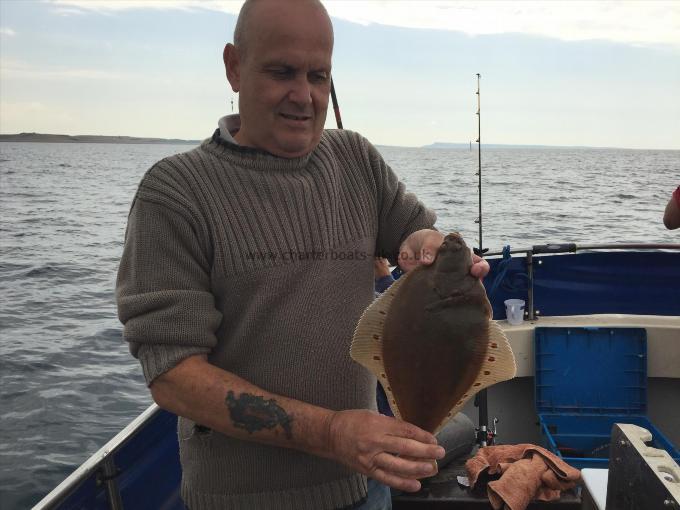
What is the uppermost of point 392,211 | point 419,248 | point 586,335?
point 392,211

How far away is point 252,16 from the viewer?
2.06 meters

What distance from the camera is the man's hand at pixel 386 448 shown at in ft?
5.37

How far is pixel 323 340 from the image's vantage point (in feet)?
7.02

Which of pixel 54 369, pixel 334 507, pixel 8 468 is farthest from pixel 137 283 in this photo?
pixel 54 369

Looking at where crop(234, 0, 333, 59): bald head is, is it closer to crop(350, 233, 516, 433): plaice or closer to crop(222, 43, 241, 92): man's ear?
crop(222, 43, 241, 92): man's ear

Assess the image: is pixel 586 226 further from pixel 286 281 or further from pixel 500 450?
pixel 286 281

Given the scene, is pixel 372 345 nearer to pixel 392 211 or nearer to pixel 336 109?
pixel 392 211

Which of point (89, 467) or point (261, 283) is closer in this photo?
point (261, 283)

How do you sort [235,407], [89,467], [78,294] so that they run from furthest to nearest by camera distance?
[78,294]
[89,467]
[235,407]

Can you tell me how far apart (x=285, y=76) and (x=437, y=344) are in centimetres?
104

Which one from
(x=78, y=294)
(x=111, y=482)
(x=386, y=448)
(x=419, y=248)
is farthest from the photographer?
(x=78, y=294)

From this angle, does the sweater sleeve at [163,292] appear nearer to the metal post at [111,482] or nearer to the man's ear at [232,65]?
the man's ear at [232,65]

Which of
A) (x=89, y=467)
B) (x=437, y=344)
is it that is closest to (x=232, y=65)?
(x=437, y=344)

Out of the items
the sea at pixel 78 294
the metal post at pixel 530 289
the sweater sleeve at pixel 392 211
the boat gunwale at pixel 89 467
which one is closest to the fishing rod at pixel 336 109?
the sweater sleeve at pixel 392 211
